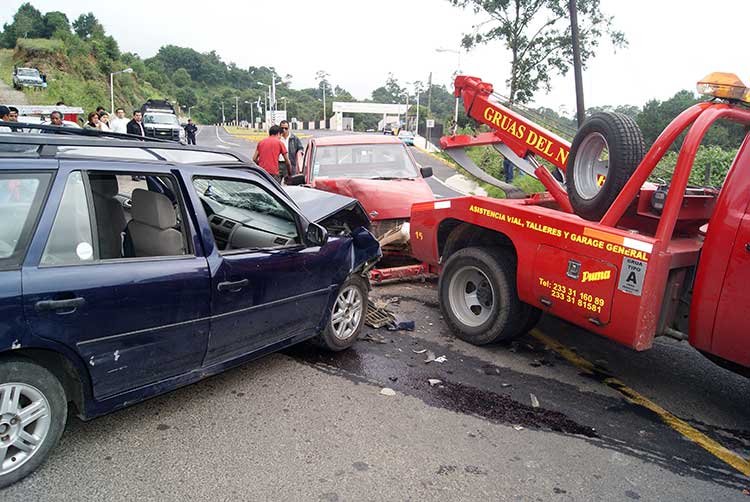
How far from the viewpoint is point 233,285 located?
3.51m

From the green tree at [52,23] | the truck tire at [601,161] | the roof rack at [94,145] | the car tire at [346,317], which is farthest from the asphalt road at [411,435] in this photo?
the green tree at [52,23]

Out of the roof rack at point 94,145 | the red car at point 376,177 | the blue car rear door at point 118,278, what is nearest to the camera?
the blue car rear door at point 118,278

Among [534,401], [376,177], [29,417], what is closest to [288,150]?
[376,177]

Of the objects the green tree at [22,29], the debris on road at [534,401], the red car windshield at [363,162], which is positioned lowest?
the debris on road at [534,401]

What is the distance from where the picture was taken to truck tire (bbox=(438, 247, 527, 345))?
4848 mm

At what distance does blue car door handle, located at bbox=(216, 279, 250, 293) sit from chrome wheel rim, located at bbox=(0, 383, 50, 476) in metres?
1.11

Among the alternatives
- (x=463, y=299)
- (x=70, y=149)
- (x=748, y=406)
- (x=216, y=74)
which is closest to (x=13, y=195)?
(x=70, y=149)

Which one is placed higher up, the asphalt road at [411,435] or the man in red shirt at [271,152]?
the man in red shirt at [271,152]

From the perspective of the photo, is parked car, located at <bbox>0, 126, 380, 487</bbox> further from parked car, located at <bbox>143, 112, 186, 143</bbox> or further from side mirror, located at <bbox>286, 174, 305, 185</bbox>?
parked car, located at <bbox>143, 112, 186, 143</bbox>

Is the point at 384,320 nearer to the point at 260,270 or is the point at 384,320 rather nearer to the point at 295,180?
the point at 260,270

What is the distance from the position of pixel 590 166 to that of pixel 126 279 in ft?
12.1

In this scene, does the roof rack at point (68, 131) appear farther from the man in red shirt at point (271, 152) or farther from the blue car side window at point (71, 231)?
the man in red shirt at point (271, 152)

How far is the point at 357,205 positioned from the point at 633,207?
238 cm

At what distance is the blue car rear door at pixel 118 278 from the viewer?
2.71 meters
